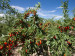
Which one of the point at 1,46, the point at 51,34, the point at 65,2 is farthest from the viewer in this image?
the point at 65,2

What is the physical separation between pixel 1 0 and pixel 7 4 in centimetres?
75

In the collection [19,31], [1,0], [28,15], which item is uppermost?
[1,0]

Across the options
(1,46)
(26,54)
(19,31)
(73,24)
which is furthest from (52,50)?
(1,46)

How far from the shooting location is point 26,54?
2.67 m

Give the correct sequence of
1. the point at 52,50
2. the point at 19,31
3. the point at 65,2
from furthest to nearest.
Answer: the point at 65,2 → the point at 52,50 → the point at 19,31

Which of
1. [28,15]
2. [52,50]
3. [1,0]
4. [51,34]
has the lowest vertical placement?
[52,50]

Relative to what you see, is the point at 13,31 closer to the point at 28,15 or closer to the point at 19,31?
the point at 19,31

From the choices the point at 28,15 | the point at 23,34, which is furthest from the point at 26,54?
the point at 28,15

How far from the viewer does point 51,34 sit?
2.91 m

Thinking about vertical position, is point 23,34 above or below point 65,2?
below

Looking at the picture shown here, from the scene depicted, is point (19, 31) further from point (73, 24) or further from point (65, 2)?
point (65, 2)

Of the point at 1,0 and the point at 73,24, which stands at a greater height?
the point at 1,0

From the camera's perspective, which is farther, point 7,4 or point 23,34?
point 7,4

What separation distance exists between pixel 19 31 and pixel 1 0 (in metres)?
6.79
